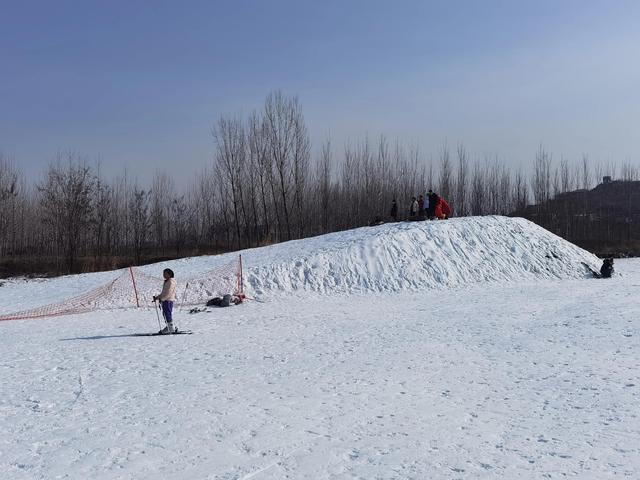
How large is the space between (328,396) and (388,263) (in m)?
16.0

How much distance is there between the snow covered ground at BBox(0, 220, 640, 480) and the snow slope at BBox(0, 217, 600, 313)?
16.9 feet

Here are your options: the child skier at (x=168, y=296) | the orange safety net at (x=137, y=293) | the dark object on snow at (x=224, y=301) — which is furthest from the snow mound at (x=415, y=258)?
the child skier at (x=168, y=296)

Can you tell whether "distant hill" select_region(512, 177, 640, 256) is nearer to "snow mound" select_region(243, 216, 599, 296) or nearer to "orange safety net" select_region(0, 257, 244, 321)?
"snow mound" select_region(243, 216, 599, 296)

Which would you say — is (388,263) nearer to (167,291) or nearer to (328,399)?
(167,291)

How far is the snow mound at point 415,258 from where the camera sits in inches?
903

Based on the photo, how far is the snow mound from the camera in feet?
75.3

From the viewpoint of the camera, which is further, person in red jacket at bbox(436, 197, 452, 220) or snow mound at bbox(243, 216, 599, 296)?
person in red jacket at bbox(436, 197, 452, 220)

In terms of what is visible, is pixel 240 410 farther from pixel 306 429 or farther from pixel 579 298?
pixel 579 298

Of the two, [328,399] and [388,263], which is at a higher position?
[388,263]

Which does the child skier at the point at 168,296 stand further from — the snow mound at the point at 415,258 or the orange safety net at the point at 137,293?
the snow mound at the point at 415,258

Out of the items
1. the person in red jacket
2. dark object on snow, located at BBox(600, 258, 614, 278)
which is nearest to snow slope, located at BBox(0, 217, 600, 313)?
dark object on snow, located at BBox(600, 258, 614, 278)

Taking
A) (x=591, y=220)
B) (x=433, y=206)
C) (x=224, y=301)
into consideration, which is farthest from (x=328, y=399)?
(x=591, y=220)

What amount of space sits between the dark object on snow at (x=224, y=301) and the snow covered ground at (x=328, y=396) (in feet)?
6.95

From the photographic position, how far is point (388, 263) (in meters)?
24.6
